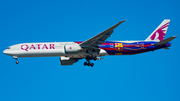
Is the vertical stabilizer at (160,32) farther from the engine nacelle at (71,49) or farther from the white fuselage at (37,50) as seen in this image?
the engine nacelle at (71,49)

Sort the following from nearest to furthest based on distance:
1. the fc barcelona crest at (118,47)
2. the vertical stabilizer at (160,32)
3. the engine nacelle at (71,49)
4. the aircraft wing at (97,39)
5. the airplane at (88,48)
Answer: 1. the aircraft wing at (97,39)
2. the engine nacelle at (71,49)
3. the airplane at (88,48)
4. the fc barcelona crest at (118,47)
5. the vertical stabilizer at (160,32)

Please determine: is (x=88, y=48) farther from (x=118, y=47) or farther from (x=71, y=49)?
(x=118, y=47)

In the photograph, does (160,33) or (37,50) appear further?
(160,33)

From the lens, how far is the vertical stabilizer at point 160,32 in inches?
1532

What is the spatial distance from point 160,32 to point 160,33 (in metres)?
0.17

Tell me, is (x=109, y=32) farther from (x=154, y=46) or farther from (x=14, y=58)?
(x=14, y=58)

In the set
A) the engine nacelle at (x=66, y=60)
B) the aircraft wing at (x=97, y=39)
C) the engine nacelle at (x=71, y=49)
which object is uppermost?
the aircraft wing at (x=97, y=39)

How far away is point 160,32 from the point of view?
39.4 metres

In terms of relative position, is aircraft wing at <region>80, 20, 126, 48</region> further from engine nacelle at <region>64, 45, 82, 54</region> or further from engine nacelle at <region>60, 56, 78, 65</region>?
engine nacelle at <region>60, 56, 78, 65</region>

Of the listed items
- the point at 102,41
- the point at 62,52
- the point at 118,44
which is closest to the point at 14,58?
the point at 62,52

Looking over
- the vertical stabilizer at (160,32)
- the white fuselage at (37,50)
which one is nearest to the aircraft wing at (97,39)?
the white fuselage at (37,50)

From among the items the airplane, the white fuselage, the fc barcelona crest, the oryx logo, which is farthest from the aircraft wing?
the oryx logo

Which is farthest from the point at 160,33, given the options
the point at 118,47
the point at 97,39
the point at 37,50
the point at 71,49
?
the point at 37,50

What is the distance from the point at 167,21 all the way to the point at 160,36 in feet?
9.67
